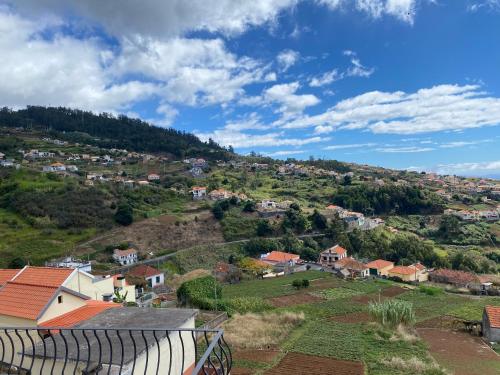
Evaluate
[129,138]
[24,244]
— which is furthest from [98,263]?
[129,138]

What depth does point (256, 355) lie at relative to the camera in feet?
58.4

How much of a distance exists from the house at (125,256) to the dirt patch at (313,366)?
3041 centimetres

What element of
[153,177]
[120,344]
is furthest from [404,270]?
[153,177]

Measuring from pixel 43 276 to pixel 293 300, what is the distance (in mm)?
18923

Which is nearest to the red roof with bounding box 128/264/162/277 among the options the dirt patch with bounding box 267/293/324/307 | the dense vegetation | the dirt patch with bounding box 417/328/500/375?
the dirt patch with bounding box 267/293/324/307

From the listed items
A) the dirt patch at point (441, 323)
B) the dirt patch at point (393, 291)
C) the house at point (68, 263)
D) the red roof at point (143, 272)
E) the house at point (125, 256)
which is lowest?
the dirt patch at point (393, 291)

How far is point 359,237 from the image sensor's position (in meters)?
57.6

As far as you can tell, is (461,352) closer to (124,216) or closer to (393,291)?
(393,291)

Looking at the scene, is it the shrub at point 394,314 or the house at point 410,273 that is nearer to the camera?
the shrub at point 394,314

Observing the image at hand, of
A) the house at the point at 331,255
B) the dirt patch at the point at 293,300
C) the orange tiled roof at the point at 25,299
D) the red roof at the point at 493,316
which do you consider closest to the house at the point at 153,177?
the house at the point at 331,255

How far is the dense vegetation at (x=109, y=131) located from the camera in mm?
123125

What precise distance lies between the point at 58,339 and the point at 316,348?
471 inches

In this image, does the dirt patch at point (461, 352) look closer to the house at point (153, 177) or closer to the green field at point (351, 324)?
the green field at point (351, 324)

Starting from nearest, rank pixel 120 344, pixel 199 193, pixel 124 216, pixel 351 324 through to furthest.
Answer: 1. pixel 120 344
2. pixel 351 324
3. pixel 124 216
4. pixel 199 193
